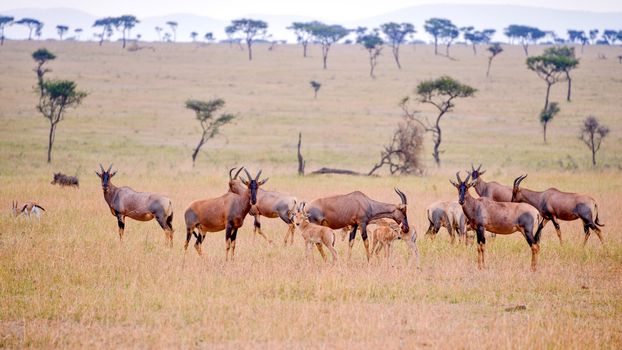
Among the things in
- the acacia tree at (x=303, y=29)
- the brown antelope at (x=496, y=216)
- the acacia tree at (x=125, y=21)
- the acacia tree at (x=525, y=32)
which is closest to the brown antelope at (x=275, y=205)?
the brown antelope at (x=496, y=216)

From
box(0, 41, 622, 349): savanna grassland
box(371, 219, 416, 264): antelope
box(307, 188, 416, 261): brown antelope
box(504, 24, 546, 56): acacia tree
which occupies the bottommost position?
box(0, 41, 622, 349): savanna grassland

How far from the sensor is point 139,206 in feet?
56.8

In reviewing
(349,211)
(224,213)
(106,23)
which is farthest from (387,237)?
(106,23)

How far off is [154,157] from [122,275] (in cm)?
3337

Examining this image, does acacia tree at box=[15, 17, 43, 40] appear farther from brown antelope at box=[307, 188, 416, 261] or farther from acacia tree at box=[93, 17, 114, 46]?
brown antelope at box=[307, 188, 416, 261]

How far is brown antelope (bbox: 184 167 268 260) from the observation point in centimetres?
1514

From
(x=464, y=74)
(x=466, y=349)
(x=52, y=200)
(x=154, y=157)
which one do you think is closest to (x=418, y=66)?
(x=464, y=74)

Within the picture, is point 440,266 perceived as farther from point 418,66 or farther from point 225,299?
point 418,66

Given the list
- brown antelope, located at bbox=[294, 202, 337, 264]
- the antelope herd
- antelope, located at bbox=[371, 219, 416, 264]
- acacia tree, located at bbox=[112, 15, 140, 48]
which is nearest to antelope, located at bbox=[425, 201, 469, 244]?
the antelope herd

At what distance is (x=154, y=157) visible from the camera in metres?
45.7

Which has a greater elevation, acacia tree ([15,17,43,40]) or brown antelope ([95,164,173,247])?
acacia tree ([15,17,43,40])

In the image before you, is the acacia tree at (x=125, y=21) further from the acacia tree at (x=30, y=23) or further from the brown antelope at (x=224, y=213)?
the brown antelope at (x=224, y=213)

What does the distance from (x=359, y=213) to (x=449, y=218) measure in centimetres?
251

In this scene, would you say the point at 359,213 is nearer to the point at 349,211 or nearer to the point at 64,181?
the point at 349,211
